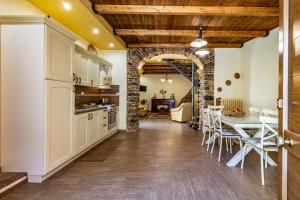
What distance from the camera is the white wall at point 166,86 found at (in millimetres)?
16094

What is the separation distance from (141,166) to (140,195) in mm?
1131

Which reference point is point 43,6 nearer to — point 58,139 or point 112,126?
point 58,139

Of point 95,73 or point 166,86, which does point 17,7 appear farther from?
point 166,86

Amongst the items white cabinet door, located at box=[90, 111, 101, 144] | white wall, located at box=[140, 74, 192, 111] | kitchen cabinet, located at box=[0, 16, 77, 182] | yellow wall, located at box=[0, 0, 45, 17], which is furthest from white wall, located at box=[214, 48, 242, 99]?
white wall, located at box=[140, 74, 192, 111]

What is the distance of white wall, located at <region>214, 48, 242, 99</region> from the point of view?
7625 millimetres

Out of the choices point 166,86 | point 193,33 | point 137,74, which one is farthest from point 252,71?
point 166,86

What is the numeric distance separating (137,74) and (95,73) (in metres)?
1.94

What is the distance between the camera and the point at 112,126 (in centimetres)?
669

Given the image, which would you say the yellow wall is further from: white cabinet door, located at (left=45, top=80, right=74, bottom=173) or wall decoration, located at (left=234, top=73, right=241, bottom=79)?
wall decoration, located at (left=234, top=73, right=241, bottom=79)

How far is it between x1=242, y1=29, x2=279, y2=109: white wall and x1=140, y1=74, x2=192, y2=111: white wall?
8.66 m

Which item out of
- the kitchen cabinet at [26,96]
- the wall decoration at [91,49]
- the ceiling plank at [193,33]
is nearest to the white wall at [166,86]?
the wall decoration at [91,49]

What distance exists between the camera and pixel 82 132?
4414 millimetres

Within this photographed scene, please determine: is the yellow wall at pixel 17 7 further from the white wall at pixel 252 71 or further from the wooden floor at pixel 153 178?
the white wall at pixel 252 71

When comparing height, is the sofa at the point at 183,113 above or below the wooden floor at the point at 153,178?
above
